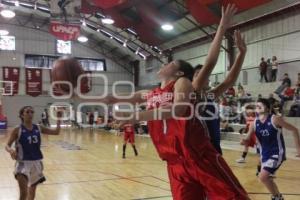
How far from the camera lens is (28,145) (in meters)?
5.41

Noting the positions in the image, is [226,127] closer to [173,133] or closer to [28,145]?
[28,145]

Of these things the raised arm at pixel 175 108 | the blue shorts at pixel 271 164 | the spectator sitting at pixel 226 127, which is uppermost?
the raised arm at pixel 175 108

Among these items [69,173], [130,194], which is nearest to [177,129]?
[130,194]

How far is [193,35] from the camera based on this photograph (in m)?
25.8

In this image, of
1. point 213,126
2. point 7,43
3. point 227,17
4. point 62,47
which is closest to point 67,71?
point 227,17

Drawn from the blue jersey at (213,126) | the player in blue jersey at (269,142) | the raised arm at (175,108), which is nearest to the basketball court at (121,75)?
the raised arm at (175,108)

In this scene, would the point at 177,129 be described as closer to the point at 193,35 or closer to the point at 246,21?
the point at 246,21

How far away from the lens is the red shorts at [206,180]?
3027 millimetres

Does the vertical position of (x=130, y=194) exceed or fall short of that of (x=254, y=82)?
it falls short

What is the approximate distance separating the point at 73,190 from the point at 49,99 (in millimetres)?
27196

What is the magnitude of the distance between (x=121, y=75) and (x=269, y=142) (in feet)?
101

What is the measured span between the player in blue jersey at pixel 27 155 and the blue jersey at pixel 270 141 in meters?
2.96

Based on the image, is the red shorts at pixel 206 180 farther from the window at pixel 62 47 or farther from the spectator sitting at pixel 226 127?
the window at pixel 62 47

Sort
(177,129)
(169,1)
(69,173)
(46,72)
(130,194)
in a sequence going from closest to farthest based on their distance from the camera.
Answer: (177,129)
(130,194)
(69,173)
(169,1)
(46,72)
